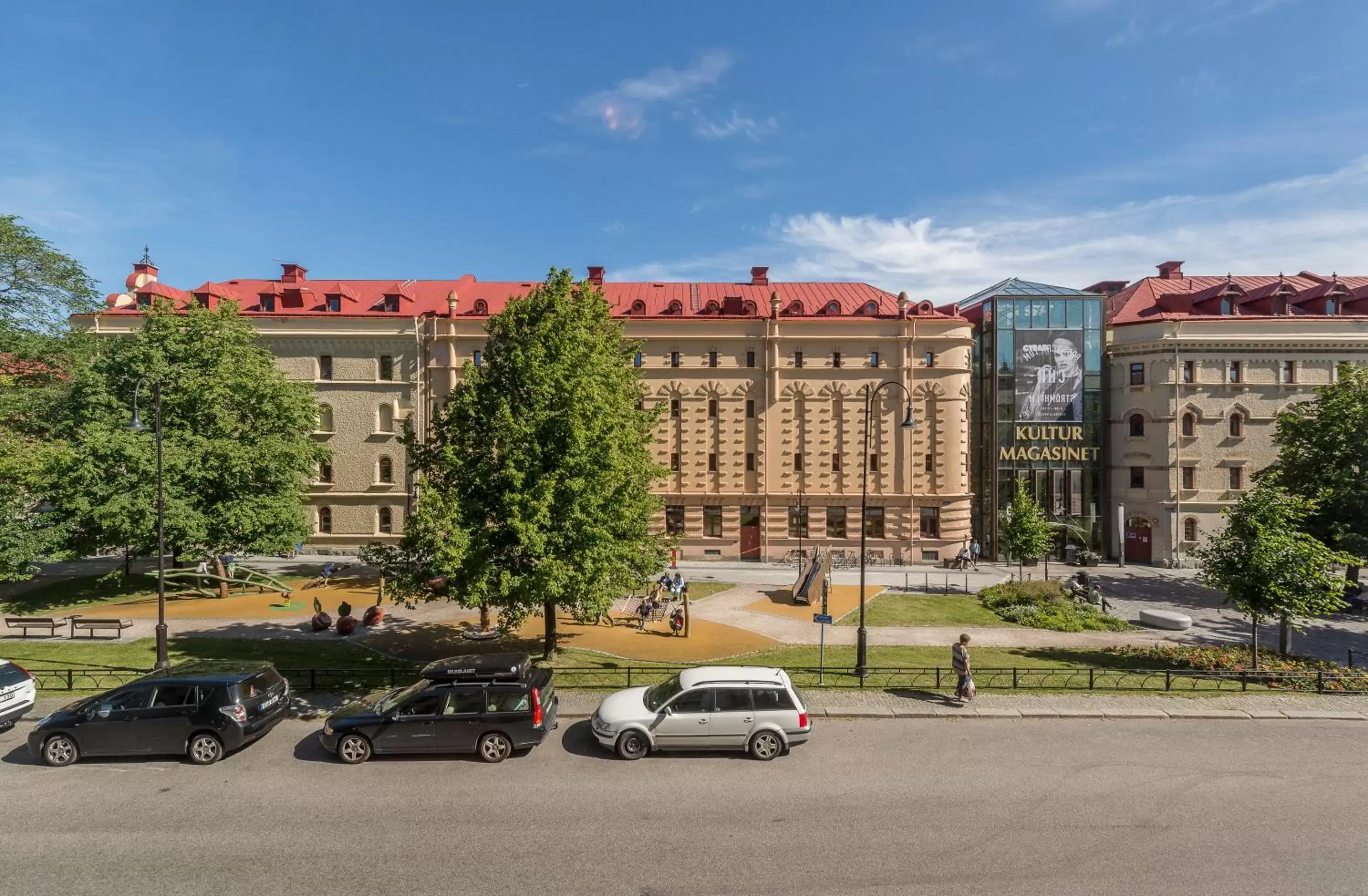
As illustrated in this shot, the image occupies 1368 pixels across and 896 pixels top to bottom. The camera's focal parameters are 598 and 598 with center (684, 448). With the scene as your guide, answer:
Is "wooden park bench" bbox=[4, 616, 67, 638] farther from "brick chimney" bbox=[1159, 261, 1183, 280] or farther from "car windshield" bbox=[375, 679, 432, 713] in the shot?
"brick chimney" bbox=[1159, 261, 1183, 280]

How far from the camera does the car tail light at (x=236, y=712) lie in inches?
476

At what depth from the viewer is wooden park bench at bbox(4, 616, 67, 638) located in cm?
2031

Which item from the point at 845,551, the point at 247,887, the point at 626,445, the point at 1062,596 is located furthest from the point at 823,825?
the point at 845,551

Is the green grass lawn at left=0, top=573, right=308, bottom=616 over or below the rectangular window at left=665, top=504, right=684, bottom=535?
below

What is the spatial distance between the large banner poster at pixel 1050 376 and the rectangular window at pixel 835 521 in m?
13.6

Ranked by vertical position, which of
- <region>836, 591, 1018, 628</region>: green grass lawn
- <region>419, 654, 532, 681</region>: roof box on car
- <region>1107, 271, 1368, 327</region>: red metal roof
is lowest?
<region>836, 591, 1018, 628</region>: green grass lawn

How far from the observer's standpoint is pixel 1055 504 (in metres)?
39.0

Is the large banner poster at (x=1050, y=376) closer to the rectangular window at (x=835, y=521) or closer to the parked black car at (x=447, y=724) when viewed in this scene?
the rectangular window at (x=835, y=521)

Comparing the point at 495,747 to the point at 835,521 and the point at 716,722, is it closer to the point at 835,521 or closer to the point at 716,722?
the point at 716,722

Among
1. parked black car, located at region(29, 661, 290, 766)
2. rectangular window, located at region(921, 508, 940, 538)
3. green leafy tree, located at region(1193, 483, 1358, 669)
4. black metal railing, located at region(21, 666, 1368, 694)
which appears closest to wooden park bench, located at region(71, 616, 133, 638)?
black metal railing, located at region(21, 666, 1368, 694)

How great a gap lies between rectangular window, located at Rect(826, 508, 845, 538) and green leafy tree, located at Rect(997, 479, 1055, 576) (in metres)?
9.20

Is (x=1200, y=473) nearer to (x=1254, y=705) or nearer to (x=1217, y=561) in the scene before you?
(x=1217, y=561)

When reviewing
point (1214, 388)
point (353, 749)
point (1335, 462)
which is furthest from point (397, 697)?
point (1214, 388)

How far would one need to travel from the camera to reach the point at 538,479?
15.6 m
